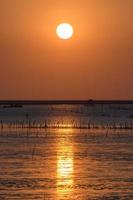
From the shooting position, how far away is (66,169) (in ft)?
91.5

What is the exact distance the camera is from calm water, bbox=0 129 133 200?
2164 centimetres

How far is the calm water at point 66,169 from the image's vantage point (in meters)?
21.6

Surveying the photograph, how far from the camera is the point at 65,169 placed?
91.5 ft

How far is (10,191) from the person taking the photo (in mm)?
21859

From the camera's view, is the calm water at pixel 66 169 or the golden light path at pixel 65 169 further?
the golden light path at pixel 65 169

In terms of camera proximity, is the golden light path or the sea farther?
the golden light path

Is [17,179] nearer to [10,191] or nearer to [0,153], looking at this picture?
[10,191]

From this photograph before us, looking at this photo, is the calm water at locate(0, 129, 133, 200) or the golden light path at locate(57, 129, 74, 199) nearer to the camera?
the calm water at locate(0, 129, 133, 200)

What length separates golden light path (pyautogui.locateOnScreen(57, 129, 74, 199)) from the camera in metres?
22.1

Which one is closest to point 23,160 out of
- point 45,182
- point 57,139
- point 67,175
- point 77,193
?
point 67,175

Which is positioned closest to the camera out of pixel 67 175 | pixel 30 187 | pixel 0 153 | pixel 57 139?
pixel 30 187

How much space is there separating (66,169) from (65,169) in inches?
1.6

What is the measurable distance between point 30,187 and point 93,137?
83.0ft

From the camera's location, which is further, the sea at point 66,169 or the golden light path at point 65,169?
the golden light path at point 65,169
